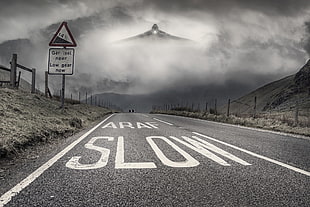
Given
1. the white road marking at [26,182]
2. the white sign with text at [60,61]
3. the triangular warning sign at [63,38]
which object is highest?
the triangular warning sign at [63,38]

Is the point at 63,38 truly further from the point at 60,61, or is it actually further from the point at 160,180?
the point at 160,180

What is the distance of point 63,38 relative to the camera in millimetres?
10539

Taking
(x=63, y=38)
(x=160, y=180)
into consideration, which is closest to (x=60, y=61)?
(x=63, y=38)

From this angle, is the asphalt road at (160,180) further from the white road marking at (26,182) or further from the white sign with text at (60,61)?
the white sign with text at (60,61)

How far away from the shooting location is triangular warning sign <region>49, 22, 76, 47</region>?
34.1 feet

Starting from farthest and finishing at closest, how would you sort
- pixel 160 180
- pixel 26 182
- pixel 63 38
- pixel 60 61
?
pixel 60 61, pixel 63 38, pixel 160 180, pixel 26 182

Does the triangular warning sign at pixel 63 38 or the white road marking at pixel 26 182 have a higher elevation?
the triangular warning sign at pixel 63 38

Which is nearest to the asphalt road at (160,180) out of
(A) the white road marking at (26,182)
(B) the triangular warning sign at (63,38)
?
(A) the white road marking at (26,182)

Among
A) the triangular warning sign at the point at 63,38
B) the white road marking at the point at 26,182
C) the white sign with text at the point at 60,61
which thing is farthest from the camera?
the white sign with text at the point at 60,61

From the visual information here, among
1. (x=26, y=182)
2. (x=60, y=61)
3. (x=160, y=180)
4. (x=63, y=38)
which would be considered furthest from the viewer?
(x=60, y=61)

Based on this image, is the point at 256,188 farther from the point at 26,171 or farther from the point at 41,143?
the point at 41,143

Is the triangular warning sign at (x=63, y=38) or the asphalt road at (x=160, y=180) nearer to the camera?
the asphalt road at (x=160, y=180)

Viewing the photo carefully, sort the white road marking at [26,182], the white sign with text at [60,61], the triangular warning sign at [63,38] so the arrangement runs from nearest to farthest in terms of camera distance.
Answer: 1. the white road marking at [26,182]
2. the triangular warning sign at [63,38]
3. the white sign with text at [60,61]

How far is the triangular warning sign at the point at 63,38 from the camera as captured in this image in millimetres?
10398
